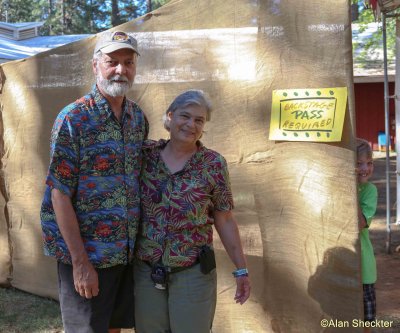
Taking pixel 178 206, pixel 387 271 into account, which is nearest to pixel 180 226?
pixel 178 206

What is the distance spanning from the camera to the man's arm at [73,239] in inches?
88.0

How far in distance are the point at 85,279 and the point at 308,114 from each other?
5.06ft

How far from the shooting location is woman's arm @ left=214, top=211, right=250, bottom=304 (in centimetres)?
254

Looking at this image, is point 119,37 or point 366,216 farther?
point 366,216

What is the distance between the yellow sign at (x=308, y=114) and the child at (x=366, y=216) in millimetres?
299

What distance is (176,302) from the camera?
2.41 m

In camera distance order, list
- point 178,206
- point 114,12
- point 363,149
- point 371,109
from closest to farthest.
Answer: point 178,206, point 363,149, point 371,109, point 114,12

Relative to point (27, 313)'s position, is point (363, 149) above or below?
above

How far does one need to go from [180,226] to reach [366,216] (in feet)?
4.17

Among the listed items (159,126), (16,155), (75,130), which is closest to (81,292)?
(75,130)

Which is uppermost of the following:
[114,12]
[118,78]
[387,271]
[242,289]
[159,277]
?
[114,12]

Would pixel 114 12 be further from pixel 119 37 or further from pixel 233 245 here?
pixel 233 245

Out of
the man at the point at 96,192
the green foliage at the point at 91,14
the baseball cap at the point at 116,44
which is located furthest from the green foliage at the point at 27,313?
the green foliage at the point at 91,14

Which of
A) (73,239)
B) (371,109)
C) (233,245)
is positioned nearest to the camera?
(73,239)
